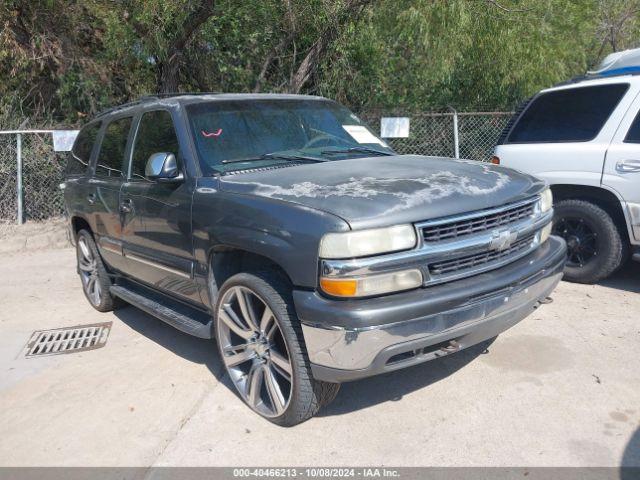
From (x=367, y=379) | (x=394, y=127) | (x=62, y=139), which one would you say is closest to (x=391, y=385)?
(x=367, y=379)

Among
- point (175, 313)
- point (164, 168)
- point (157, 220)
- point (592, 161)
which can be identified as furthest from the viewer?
point (592, 161)

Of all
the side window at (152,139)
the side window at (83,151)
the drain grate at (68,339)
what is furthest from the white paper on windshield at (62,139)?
the side window at (152,139)

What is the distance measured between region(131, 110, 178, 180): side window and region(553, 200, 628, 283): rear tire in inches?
141

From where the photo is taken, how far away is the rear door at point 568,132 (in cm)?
513

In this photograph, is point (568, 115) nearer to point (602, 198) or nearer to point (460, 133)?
point (602, 198)

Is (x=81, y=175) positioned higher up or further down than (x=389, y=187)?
further down

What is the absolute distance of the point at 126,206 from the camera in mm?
4410

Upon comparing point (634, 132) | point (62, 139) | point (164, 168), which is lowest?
point (62, 139)

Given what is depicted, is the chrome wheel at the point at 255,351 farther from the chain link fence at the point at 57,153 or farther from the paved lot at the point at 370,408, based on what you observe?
the chain link fence at the point at 57,153

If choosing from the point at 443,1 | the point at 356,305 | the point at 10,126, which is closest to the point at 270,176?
the point at 356,305

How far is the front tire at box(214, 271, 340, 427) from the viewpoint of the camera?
9.79ft

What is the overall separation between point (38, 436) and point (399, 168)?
2683mm

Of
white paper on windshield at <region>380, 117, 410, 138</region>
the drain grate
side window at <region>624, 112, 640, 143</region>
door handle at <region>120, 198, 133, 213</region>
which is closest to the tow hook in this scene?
door handle at <region>120, 198, 133, 213</region>

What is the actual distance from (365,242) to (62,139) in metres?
7.73
